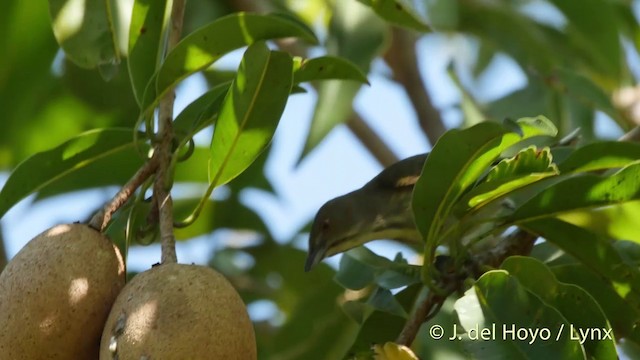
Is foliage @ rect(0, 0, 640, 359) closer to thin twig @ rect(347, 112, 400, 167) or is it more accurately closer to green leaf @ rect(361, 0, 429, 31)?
green leaf @ rect(361, 0, 429, 31)

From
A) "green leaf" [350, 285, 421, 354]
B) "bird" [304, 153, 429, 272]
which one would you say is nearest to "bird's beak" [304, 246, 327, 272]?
"bird" [304, 153, 429, 272]

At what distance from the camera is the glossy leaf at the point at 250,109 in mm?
1489

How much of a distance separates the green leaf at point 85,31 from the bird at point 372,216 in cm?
41

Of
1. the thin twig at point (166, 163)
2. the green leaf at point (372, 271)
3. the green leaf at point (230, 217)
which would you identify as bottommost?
the green leaf at point (230, 217)

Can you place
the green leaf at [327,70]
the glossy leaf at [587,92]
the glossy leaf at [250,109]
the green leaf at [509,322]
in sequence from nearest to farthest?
the green leaf at [509,322] < the glossy leaf at [250,109] < the green leaf at [327,70] < the glossy leaf at [587,92]

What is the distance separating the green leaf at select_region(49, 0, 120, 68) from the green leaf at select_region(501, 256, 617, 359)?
66 centimetres

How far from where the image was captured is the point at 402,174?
177 centimetres

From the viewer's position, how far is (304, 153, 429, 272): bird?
1784mm

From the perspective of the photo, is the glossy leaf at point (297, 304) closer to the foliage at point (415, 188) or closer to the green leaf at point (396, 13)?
the foliage at point (415, 188)

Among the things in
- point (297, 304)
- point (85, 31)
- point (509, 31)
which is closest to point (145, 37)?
point (85, 31)

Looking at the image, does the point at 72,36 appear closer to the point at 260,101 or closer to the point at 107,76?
the point at 107,76

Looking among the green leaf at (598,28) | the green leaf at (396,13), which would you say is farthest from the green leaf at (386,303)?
the green leaf at (598,28)

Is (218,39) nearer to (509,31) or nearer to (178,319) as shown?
(178,319)

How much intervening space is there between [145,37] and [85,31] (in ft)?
0.36
